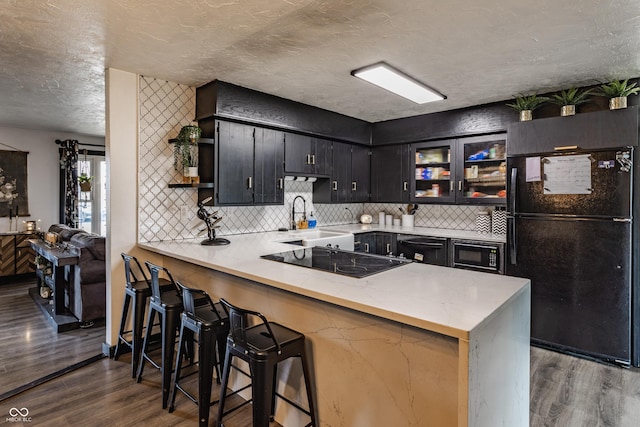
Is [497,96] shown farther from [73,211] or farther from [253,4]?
[73,211]

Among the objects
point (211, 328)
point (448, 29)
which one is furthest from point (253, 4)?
point (211, 328)

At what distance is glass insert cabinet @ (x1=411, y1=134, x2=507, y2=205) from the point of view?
397 cm

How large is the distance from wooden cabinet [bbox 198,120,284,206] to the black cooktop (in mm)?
993

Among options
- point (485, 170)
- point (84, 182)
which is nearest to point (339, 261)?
point (485, 170)

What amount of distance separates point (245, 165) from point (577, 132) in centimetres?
Result: 297

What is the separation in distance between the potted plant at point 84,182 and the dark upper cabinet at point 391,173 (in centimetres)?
498

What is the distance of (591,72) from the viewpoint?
2916mm

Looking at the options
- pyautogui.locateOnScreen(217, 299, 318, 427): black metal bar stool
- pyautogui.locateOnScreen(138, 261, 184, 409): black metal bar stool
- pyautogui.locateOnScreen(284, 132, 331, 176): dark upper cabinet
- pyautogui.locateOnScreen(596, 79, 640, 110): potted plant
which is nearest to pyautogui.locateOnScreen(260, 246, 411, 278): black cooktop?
pyautogui.locateOnScreen(217, 299, 318, 427): black metal bar stool

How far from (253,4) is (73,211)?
225 inches

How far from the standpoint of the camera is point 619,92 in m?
2.98

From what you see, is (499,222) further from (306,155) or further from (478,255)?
(306,155)

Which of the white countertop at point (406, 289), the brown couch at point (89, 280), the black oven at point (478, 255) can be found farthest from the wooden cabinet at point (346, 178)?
the brown couch at point (89, 280)

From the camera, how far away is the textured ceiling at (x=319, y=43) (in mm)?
1970

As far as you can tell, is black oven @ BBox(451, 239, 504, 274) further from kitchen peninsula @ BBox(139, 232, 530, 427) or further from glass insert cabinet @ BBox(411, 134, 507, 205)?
kitchen peninsula @ BBox(139, 232, 530, 427)
